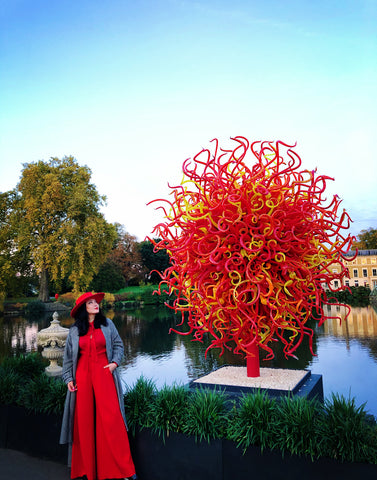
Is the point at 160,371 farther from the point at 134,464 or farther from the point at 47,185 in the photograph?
the point at 47,185

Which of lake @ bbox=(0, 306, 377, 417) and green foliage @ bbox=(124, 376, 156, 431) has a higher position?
green foliage @ bbox=(124, 376, 156, 431)

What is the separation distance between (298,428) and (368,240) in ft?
186

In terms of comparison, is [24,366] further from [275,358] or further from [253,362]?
[275,358]

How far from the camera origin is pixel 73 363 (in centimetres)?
308

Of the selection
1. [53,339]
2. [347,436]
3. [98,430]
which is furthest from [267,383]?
[53,339]

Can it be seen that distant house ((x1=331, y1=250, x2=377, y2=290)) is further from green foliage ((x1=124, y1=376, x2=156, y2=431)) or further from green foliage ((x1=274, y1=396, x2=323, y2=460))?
green foliage ((x1=274, y1=396, x2=323, y2=460))

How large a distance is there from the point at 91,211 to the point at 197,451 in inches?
951

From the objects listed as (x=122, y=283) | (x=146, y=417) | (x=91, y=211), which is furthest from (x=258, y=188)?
(x=122, y=283)

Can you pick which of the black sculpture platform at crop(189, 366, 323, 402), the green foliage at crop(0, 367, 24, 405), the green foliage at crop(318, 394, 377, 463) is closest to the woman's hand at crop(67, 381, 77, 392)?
the green foliage at crop(0, 367, 24, 405)

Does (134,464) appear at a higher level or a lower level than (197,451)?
lower

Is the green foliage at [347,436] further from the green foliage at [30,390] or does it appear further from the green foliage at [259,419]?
the green foliage at [30,390]

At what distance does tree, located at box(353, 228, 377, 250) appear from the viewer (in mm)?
52906

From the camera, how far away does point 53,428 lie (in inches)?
137

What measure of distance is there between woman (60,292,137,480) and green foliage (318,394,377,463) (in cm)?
144
